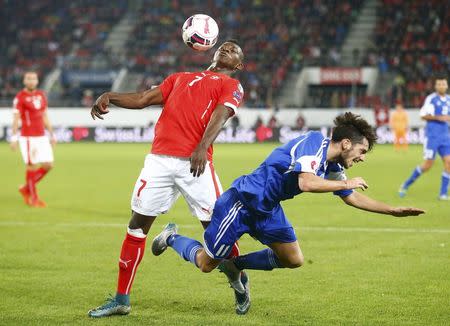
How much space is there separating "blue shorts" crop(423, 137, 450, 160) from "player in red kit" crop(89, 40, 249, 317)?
30.4 feet

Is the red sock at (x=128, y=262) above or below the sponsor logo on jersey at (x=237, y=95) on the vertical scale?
below

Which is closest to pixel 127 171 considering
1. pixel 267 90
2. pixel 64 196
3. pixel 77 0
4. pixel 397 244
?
pixel 64 196

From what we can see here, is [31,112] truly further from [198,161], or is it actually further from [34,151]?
[198,161]

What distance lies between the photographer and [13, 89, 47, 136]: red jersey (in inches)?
574

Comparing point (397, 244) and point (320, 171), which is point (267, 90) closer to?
point (397, 244)

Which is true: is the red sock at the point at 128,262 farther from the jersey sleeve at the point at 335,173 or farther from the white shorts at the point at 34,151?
the white shorts at the point at 34,151

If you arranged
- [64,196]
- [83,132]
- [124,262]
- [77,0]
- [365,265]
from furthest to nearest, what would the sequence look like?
[77,0]
[83,132]
[64,196]
[365,265]
[124,262]

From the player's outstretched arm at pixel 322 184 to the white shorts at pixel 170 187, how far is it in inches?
46.0

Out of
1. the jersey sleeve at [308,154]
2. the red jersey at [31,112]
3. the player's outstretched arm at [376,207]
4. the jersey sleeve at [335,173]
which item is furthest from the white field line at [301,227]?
the jersey sleeve at [308,154]

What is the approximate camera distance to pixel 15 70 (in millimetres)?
46594

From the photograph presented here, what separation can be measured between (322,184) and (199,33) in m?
2.07

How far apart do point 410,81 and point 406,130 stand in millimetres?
5221

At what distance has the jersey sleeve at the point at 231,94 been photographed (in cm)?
680

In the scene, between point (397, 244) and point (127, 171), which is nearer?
point (397, 244)
